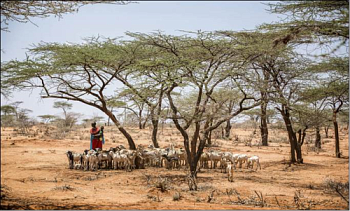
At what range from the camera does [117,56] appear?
47.2ft

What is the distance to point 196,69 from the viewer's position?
37.7ft

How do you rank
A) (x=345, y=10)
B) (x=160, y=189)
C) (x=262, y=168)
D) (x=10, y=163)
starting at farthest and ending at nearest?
(x=262, y=168), (x=10, y=163), (x=160, y=189), (x=345, y=10)

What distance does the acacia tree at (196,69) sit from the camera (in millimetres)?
11086

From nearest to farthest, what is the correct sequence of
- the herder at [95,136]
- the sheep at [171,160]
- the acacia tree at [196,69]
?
the acacia tree at [196,69], the sheep at [171,160], the herder at [95,136]

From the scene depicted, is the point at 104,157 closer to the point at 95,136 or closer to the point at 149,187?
the point at 95,136

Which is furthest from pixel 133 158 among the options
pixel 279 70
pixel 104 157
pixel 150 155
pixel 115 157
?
pixel 279 70

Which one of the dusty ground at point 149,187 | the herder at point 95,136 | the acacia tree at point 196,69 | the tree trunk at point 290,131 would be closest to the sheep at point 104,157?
the dusty ground at point 149,187

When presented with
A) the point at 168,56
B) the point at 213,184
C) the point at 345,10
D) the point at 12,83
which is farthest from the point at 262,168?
the point at 12,83

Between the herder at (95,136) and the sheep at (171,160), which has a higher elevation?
the herder at (95,136)

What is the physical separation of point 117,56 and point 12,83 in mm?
5467

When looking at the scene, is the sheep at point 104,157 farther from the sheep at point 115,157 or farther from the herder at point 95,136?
the herder at point 95,136

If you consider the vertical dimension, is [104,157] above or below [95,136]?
below

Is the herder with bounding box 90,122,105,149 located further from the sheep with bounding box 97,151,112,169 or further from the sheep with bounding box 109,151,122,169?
the sheep with bounding box 109,151,122,169

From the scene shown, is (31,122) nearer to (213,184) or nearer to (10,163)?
(10,163)
